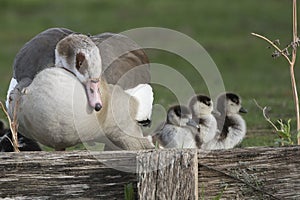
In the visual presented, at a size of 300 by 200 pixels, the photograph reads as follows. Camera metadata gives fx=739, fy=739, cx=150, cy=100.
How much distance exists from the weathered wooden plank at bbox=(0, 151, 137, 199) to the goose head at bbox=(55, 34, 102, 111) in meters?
0.79

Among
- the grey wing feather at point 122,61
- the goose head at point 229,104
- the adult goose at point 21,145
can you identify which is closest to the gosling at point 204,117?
the goose head at point 229,104

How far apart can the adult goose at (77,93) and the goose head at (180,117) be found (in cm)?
80

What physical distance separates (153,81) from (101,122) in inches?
57.2

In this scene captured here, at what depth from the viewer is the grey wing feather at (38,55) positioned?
505 cm

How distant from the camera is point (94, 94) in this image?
455cm

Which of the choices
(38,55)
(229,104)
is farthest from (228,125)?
(38,55)

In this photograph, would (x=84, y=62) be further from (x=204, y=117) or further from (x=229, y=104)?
(x=229, y=104)

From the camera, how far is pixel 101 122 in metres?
4.79

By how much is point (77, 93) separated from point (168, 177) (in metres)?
1.11

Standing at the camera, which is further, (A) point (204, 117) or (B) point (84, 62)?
(A) point (204, 117)

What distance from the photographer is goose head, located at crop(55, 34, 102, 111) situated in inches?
180

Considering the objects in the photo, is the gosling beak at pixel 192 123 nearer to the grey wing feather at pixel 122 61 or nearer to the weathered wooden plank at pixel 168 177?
the grey wing feather at pixel 122 61

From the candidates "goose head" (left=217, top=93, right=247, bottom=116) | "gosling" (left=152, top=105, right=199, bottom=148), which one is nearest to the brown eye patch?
"gosling" (left=152, top=105, right=199, bottom=148)

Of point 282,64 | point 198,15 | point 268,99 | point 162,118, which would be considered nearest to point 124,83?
point 162,118
